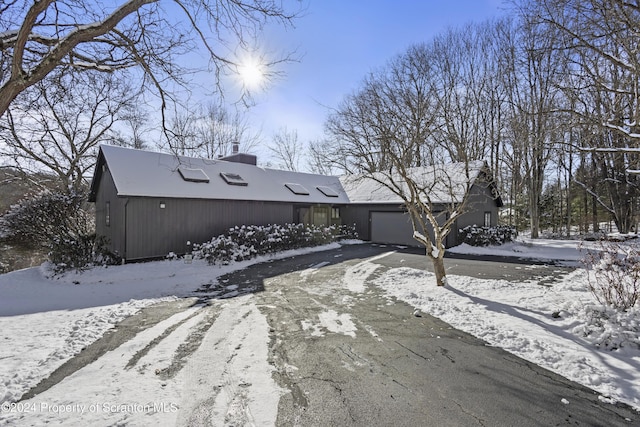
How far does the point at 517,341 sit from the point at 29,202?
48.6 feet

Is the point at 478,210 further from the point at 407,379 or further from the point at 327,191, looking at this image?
the point at 407,379

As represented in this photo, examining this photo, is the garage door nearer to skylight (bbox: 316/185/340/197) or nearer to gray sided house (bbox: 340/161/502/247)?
gray sided house (bbox: 340/161/502/247)

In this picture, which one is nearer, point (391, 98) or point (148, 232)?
point (391, 98)

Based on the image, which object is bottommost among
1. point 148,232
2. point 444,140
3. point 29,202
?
point 148,232

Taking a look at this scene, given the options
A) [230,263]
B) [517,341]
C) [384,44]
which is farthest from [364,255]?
[517,341]

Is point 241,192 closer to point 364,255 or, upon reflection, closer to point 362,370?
point 364,255

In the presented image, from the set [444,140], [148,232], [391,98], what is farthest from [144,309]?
[444,140]

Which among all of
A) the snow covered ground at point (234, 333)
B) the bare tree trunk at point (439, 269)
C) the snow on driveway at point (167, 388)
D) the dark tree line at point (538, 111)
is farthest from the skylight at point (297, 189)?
the snow on driveway at point (167, 388)

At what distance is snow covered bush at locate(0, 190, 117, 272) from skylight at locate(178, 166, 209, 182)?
3.91m

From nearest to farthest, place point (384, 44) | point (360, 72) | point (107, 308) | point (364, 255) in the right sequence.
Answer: point (107, 308) → point (384, 44) → point (360, 72) → point (364, 255)

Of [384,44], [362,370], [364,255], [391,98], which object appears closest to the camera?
[362,370]

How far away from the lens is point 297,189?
1723 cm

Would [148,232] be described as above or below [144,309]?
above

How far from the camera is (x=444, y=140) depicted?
26.7 ft
